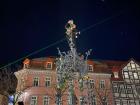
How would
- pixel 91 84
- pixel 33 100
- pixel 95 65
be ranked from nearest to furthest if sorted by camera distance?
pixel 33 100, pixel 91 84, pixel 95 65

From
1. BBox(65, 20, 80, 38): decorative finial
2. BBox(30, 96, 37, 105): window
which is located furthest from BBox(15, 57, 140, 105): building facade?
BBox(65, 20, 80, 38): decorative finial

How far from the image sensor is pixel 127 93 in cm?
4359

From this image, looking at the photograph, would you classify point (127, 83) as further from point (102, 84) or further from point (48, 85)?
point (48, 85)

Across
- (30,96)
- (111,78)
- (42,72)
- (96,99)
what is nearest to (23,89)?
(30,96)

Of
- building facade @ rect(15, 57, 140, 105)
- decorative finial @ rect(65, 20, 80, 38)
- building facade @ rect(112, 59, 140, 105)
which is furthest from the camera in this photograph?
building facade @ rect(112, 59, 140, 105)

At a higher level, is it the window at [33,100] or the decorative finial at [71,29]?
the decorative finial at [71,29]

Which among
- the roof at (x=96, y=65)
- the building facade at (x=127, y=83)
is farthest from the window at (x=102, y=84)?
the roof at (x=96, y=65)

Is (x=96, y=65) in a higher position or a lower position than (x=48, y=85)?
higher

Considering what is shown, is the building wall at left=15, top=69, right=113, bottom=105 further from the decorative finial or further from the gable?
the decorative finial

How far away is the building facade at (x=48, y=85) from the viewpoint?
41750 mm

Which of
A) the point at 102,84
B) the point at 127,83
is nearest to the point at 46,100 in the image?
the point at 102,84

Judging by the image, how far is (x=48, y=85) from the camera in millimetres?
43406

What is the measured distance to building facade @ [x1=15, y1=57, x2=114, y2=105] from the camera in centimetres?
4175

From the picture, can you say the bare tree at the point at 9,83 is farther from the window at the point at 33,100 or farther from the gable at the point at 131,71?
the gable at the point at 131,71
